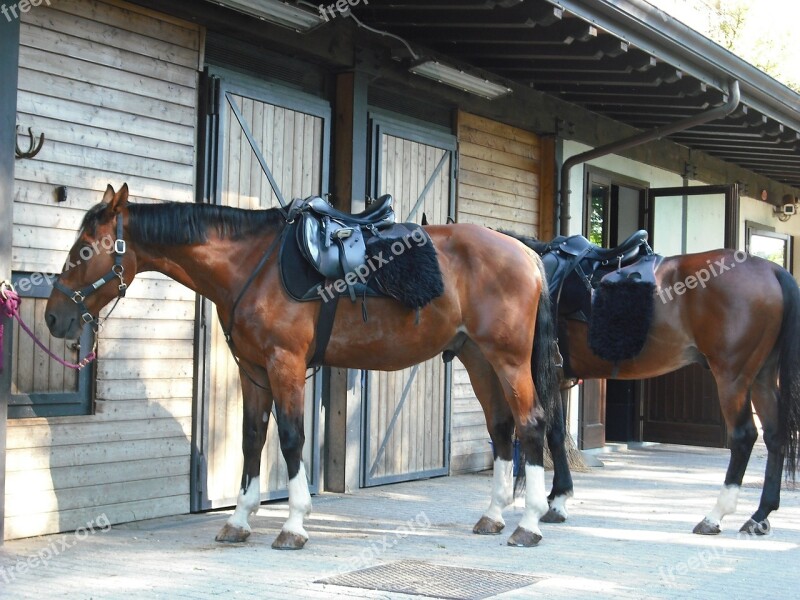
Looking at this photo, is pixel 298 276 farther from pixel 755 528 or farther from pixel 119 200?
pixel 755 528

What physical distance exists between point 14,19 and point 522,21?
12.1 ft

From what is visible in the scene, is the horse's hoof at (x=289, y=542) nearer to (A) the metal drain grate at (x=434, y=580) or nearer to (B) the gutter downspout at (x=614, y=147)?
(A) the metal drain grate at (x=434, y=580)

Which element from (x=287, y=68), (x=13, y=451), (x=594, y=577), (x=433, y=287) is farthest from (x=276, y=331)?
(x=287, y=68)

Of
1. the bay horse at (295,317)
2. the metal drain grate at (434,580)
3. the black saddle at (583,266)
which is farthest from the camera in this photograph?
the black saddle at (583,266)

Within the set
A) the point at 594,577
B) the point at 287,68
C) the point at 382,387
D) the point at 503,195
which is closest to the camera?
the point at 594,577

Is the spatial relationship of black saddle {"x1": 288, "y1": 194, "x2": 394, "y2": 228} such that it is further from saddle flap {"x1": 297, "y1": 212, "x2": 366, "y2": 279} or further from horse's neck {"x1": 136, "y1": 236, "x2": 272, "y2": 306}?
horse's neck {"x1": 136, "y1": 236, "x2": 272, "y2": 306}

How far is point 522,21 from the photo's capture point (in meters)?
7.40

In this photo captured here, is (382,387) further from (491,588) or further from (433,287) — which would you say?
(491,588)

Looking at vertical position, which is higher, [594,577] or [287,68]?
[287,68]

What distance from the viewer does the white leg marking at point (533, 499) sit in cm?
555

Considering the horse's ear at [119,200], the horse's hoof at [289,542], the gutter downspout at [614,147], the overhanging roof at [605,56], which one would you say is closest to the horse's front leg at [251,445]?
the horse's hoof at [289,542]

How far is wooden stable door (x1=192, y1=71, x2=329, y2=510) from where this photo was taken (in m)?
6.55

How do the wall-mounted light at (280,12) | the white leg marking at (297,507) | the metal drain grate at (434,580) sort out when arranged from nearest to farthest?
the metal drain grate at (434,580)
the white leg marking at (297,507)
the wall-mounted light at (280,12)

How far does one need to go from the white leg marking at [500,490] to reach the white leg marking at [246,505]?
1.40 metres
